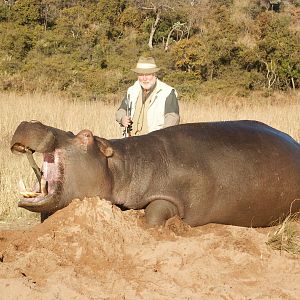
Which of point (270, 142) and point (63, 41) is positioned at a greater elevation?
point (270, 142)

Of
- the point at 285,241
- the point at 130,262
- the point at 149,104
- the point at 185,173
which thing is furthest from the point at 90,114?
the point at 130,262

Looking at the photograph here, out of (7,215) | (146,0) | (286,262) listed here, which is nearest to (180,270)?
(286,262)

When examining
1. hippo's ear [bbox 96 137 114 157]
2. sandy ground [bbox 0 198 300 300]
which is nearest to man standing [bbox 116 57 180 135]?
hippo's ear [bbox 96 137 114 157]

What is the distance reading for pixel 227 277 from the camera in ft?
11.5

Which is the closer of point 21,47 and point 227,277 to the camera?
point 227,277

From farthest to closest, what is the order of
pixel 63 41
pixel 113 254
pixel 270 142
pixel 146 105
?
pixel 63 41, pixel 146 105, pixel 270 142, pixel 113 254

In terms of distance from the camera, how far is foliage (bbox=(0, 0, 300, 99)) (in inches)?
1148

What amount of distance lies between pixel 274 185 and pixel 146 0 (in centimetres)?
4015

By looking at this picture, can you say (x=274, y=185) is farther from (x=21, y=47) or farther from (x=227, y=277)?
(x=21, y=47)

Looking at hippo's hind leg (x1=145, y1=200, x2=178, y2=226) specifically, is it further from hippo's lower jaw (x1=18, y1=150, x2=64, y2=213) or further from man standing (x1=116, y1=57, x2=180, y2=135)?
man standing (x1=116, y1=57, x2=180, y2=135)

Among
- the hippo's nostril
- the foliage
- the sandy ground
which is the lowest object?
the foliage

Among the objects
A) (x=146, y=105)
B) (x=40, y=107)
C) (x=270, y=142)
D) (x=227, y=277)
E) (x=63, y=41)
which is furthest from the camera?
(x=63, y=41)

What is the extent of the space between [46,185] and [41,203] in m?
0.14

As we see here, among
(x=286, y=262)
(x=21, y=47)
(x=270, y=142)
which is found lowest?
(x=21, y=47)
